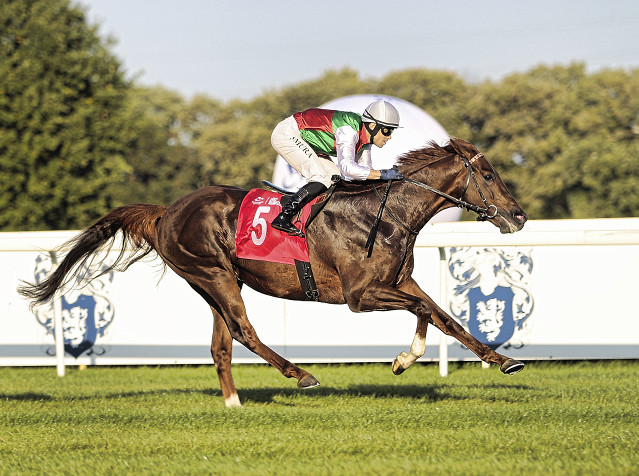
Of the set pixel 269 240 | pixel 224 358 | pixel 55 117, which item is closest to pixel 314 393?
pixel 224 358

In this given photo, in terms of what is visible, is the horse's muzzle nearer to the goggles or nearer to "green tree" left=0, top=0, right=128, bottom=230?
the goggles

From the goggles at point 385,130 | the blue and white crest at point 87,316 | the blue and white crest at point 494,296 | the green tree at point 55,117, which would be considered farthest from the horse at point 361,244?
the green tree at point 55,117

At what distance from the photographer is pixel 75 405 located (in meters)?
6.75

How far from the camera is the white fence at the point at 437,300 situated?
28.7 feet

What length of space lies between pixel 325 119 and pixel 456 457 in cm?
259

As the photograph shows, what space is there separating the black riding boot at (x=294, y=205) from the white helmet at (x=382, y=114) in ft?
1.89

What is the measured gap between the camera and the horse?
5918 millimetres

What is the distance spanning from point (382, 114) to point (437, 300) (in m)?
3.50

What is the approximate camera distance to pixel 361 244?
594 cm

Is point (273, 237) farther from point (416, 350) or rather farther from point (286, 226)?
point (416, 350)

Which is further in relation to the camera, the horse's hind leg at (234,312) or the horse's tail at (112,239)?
the horse's tail at (112,239)

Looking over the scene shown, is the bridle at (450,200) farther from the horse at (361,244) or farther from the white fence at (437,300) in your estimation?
the white fence at (437,300)

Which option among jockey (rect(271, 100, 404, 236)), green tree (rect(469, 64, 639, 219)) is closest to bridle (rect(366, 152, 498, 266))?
jockey (rect(271, 100, 404, 236))

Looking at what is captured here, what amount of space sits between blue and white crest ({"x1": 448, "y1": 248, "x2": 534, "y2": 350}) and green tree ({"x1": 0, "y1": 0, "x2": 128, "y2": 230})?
16409mm
